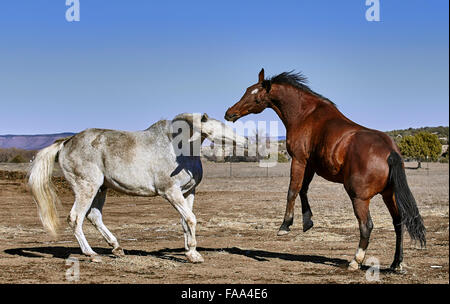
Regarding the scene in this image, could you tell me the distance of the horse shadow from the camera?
9711mm

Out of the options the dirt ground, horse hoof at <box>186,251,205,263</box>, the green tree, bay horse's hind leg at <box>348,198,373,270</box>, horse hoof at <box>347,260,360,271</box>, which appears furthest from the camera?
the green tree

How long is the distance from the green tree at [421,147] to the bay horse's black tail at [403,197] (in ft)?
167

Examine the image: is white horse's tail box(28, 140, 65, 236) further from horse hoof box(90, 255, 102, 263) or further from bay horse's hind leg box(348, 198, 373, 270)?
bay horse's hind leg box(348, 198, 373, 270)

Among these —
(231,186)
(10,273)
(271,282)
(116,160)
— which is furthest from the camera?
(231,186)

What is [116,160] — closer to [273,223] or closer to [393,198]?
[393,198]

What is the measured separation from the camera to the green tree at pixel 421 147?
5728 cm

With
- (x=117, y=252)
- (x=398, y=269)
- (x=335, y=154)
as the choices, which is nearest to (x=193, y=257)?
(x=117, y=252)

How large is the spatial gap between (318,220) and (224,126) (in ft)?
26.7

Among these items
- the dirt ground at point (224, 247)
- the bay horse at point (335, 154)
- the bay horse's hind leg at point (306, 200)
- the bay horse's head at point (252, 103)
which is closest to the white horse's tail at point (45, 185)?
the dirt ground at point (224, 247)

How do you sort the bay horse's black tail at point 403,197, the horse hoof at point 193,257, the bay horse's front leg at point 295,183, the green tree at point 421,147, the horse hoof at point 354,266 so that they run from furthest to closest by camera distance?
the green tree at point 421,147 < the horse hoof at point 193,257 < the bay horse's front leg at point 295,183 < the horse hoof at point 354,266 < the bay horse's black tail at point 403,197

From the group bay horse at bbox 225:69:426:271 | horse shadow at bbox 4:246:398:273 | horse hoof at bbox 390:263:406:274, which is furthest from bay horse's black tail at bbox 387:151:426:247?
horse shadow at bbox 4:246:398:273

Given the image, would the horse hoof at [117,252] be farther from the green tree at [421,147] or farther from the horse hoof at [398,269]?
the green tree at [421,147]

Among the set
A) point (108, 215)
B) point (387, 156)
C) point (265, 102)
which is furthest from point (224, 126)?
point (108, 215)

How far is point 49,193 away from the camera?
388 inches
